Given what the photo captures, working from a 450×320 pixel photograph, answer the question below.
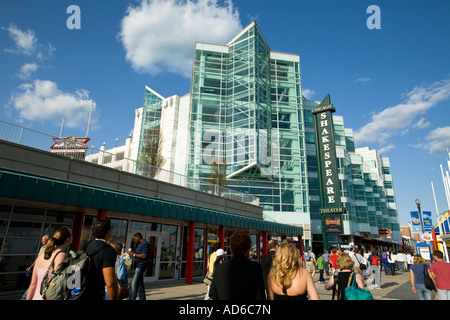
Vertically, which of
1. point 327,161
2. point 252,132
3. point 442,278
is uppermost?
point 252,132

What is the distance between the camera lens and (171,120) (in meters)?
47.8

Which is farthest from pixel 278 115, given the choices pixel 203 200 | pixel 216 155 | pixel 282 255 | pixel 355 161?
pixel 282 255

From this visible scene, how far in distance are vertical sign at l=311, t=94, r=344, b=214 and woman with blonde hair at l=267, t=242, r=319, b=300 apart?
32.8 metres

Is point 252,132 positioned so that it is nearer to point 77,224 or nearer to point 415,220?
point 415,220

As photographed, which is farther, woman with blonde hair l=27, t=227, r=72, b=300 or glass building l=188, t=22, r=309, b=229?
glass building l=188, t=22, r=309, b=229

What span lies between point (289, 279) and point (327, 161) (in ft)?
115

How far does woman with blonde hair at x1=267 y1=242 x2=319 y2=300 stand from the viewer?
3.41 m

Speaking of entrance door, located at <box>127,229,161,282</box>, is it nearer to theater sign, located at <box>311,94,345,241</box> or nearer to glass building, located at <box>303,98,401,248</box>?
theater sign, located at <box>311,94,345,241</box>

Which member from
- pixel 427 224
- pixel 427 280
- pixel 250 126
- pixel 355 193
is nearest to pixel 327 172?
pixel 250 126

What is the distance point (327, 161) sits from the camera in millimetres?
36125

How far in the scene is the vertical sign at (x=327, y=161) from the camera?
113 feet

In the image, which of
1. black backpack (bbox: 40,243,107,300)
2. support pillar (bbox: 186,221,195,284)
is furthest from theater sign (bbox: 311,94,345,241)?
black backpack (bbox: 40,243,107,300)

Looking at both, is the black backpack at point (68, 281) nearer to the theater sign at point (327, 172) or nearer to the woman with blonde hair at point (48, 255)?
the woman with blonde hair at point (48, 255)
